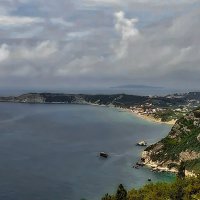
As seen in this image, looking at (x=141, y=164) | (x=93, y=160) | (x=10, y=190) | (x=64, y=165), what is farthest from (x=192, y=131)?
(x=10, y=190)

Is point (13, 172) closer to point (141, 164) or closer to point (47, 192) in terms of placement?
point (47, 192)

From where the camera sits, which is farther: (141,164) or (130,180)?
(141,164)

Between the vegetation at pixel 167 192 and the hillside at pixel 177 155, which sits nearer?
the vegetation at pixel 167 192

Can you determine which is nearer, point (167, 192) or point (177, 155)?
point (167, 192)

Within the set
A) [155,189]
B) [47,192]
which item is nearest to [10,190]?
[47,192]

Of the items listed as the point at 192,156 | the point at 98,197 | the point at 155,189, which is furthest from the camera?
the point at 192,156

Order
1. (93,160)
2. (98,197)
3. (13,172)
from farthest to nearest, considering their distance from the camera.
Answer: (93,160), (13,172), (98,197)

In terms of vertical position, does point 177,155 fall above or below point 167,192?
below

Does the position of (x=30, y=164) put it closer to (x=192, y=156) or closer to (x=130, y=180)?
(x=130, y=180)

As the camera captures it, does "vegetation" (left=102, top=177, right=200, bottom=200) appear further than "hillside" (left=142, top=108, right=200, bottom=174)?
No

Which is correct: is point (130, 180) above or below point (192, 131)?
below
